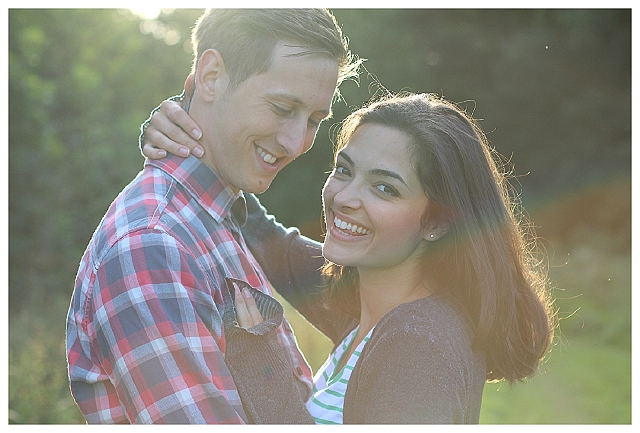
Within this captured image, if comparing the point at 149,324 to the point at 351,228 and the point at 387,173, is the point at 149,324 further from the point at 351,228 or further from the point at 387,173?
the point at 387,173

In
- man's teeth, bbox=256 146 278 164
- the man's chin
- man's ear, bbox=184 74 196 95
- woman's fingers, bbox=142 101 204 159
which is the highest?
man's ear, bbox=184 74 196 95

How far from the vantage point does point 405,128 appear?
2156mm

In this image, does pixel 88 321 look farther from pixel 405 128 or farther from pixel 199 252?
pixel 405 128

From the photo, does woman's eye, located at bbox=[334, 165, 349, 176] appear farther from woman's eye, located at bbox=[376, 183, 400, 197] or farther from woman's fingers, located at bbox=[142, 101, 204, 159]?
woman's fingers, located at bbox=[142, 101, 204, 159]

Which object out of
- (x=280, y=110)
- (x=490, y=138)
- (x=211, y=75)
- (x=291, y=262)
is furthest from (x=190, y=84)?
(x=490, y=138)

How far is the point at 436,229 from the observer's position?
87.0 inches

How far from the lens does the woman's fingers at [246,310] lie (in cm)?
201

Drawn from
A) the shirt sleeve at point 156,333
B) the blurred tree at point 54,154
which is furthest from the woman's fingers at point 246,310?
the blurred tree at point 54,154

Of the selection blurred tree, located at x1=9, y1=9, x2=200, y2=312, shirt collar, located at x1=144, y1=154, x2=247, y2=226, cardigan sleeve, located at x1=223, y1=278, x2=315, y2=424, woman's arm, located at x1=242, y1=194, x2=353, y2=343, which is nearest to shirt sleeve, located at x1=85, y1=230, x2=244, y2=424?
cardigan sleeve, located at x1=223, y1=278, x2=315, y2=424

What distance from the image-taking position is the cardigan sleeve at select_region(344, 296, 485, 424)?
1.84 m

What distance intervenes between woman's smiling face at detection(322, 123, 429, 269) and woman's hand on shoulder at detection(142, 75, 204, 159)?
0.47m

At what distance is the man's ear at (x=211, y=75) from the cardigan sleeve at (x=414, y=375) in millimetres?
925

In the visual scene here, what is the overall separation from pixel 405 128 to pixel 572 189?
10422 mm

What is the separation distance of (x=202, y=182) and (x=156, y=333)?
572 mm
